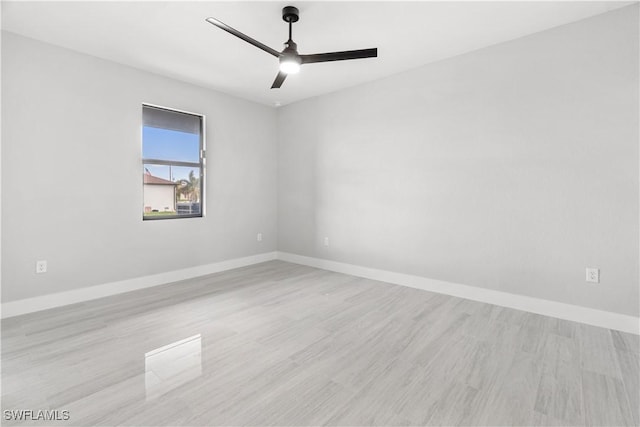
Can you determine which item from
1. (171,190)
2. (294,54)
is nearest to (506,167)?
(294,54)

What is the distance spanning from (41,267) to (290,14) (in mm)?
A: 3333

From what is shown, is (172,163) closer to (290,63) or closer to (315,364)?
(290,63)

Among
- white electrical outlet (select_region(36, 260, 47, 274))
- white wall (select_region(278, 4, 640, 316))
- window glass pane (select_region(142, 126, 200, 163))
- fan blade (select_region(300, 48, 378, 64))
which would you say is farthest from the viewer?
window glass pane (select_region(142, 126, 200, 163))

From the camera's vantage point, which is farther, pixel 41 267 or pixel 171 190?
pixel 171 190

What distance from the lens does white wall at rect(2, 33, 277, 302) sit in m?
2.74

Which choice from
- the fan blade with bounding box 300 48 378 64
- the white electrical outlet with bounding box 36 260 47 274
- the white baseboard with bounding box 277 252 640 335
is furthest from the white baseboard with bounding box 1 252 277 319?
the fan blade with bounding box 300 48 378 64

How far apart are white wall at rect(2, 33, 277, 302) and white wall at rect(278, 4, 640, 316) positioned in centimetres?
204

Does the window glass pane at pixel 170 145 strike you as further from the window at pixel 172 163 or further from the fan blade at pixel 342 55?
the fan blade at pixel 342 55

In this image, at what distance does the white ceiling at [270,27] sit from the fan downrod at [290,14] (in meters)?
0.04

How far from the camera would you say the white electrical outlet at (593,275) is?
2.52 m

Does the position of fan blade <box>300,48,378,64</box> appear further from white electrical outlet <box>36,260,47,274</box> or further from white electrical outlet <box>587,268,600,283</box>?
white electrical outlet <box>36,260,47,274</box>

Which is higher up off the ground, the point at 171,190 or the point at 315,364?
the point at 171,190

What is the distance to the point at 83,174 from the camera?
3.12m

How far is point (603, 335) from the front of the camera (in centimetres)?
235
